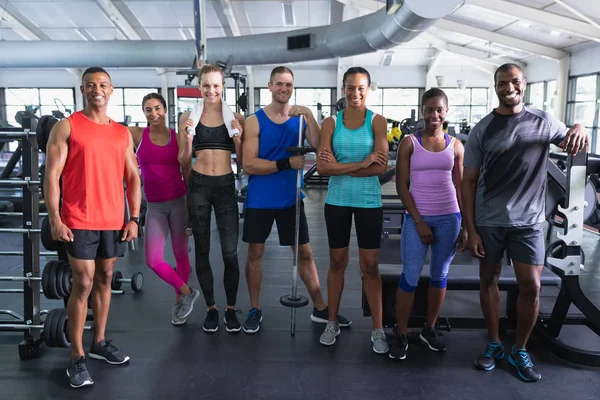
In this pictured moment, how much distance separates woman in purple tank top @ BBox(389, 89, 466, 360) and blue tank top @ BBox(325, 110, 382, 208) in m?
0.14

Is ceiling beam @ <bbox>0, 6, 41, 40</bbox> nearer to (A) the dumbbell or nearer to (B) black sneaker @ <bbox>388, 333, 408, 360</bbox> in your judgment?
(A) the dumbbell

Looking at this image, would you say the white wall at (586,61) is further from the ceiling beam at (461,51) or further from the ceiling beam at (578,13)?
the ceiling beam at (461,51)

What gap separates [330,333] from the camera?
262 centimetres

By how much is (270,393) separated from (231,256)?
0.87 m

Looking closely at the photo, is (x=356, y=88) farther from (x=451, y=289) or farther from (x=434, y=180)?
(x=451, y=289)

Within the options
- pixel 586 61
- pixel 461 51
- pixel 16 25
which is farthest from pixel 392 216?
pixel 16 25

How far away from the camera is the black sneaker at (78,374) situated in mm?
2145

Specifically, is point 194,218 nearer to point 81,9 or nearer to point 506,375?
point 506,375

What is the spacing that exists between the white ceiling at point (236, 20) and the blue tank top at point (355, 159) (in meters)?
8.17

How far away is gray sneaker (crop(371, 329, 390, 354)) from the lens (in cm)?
249

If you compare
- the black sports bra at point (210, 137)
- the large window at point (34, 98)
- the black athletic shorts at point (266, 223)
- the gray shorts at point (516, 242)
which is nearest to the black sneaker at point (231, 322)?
the black athletic shorts at point (266, 223)

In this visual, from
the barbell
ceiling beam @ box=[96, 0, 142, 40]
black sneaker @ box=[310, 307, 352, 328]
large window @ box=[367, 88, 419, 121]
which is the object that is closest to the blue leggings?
black sneaker @ box=[310, 307, 352, 328]

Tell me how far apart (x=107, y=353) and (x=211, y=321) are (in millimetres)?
597

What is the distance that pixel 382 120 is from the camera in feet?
7.99
